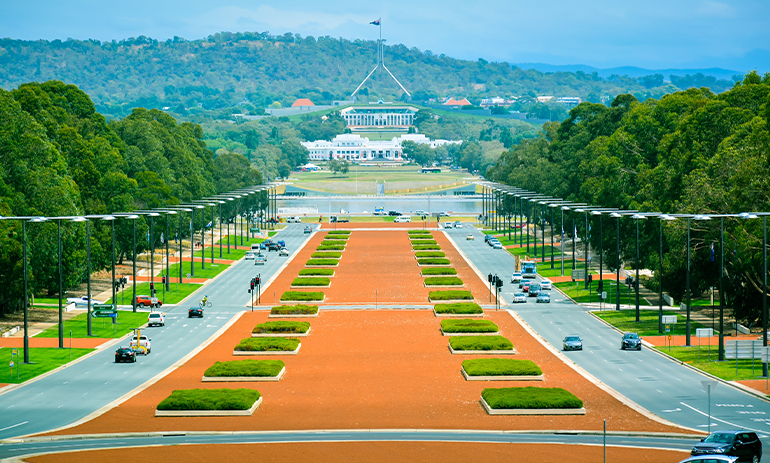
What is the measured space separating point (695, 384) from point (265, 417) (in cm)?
2753

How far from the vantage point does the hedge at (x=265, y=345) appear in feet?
241

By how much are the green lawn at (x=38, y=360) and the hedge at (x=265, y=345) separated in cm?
1244

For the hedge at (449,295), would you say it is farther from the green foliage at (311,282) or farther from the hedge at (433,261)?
the hedge at (433,261)

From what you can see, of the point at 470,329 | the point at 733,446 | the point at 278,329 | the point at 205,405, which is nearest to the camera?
the point at 733,446

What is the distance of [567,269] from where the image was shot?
12862 centimetres

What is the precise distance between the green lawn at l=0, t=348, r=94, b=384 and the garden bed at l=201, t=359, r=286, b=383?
1269 cm

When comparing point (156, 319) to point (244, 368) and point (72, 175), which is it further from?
point (72, 175)

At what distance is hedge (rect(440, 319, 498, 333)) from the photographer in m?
81.3

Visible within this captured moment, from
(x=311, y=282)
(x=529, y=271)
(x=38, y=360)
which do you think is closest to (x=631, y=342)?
(x=38, y=360)

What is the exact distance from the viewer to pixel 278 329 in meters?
81.5

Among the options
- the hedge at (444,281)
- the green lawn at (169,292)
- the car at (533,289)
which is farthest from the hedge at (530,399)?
the green lawn at (169,292)

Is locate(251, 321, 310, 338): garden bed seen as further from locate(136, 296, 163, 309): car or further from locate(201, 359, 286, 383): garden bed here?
locate(136, 296, 163, 309): car

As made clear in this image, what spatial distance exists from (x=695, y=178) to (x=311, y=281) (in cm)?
4585

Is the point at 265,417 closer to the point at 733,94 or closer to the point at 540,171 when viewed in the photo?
the point at 733,94
